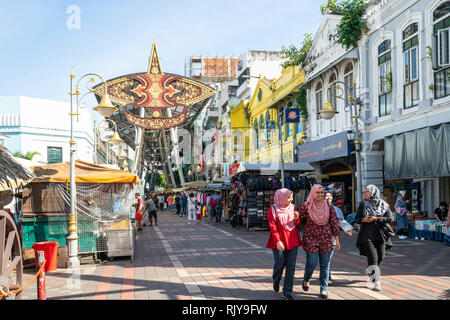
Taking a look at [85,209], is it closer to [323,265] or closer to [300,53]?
[323,265]

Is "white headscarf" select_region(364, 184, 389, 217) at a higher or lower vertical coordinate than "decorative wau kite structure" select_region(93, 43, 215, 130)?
lower

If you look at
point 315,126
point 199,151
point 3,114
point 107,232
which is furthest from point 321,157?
point 199,151

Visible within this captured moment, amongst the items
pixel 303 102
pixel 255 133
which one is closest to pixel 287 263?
pixel 303 102

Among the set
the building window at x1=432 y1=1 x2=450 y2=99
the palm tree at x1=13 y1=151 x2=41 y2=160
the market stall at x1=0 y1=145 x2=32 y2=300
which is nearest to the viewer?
the market stall at x1=0 y1=145 x2=32 y2=300

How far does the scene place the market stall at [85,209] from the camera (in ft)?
36.5

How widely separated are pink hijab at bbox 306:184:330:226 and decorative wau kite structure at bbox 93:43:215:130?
14301 millimetres

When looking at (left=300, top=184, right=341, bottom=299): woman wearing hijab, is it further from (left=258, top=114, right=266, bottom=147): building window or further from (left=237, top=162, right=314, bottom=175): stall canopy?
(left=258, top=114, right=266, bottom=147): building window

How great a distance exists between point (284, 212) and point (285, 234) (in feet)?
1.06

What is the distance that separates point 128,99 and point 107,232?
10870 millimetres

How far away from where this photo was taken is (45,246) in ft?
33.4

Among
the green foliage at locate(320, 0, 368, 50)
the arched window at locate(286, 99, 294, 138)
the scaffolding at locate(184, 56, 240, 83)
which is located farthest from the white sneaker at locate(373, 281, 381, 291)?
the scaffolding at locate(184, 56, 240, 83)

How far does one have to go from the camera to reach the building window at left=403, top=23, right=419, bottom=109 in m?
15.2

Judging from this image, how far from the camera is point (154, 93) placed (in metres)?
21.5
